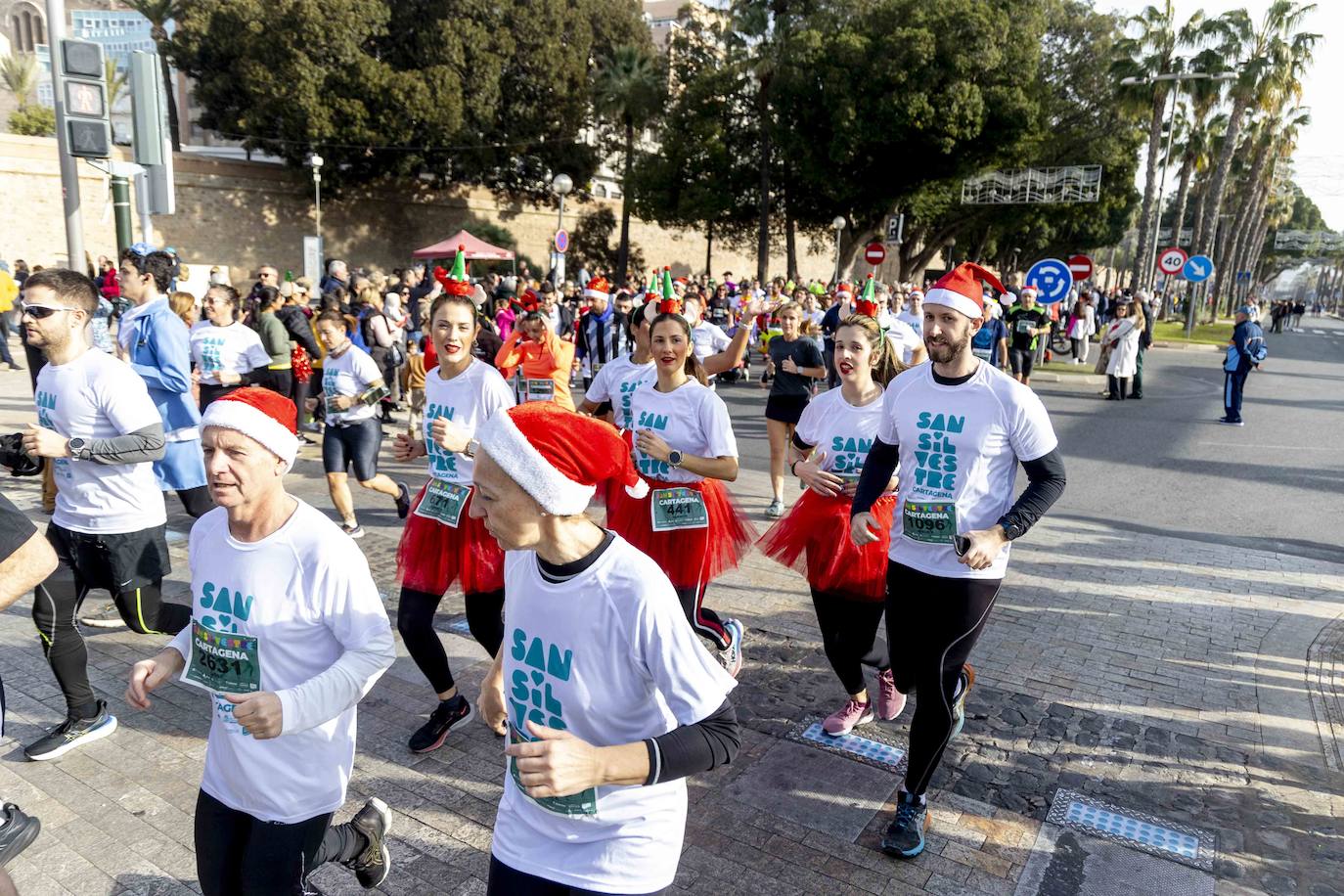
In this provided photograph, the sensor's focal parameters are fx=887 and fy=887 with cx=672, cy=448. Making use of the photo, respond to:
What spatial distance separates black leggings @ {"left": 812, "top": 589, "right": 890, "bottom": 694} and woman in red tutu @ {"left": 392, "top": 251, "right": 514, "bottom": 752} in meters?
1.57

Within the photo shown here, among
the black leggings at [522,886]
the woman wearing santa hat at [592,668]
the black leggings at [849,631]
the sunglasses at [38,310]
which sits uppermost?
the sunglasses at [38,310]

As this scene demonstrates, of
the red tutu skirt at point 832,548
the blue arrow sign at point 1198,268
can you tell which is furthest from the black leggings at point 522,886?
the blue arrow sign at point 1198,268

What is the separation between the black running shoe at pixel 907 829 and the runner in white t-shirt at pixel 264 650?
2104 millimetres

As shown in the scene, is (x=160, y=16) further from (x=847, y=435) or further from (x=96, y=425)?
(x=847, y=435)

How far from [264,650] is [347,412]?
4813 mm

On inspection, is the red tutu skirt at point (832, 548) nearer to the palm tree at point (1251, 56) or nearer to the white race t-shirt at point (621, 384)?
the white race t-shirt at point (621, 384)

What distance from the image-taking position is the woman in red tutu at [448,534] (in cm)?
407

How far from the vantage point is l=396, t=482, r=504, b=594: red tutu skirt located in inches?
162

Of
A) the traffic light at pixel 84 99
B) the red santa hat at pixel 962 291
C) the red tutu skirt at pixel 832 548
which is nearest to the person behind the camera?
the red santa hat at pixel 962 291

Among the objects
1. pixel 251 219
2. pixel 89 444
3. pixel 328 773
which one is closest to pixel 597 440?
pixel 328 773

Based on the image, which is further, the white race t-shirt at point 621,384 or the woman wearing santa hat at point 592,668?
Result: the white race t-shirt at point 621,384

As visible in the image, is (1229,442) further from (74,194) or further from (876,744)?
(74,194)

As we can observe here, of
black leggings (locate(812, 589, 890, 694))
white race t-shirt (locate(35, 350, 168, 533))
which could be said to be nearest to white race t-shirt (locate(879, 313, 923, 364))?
black leggings (locate(812, 589, 890, 694))

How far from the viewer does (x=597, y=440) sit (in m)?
1.96
